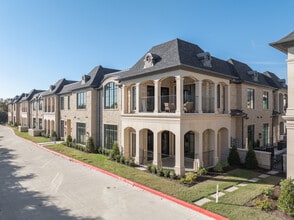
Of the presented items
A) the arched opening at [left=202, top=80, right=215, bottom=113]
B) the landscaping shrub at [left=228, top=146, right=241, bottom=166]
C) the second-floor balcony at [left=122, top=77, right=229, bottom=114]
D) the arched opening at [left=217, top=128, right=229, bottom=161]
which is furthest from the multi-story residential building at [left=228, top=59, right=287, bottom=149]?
the arched opening at [left=202, top=80, right=215, bottom=113]

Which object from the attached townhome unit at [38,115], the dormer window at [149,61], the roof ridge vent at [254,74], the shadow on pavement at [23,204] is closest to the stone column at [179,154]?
the dormer window at [149,61]

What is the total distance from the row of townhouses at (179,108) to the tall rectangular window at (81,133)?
113mm

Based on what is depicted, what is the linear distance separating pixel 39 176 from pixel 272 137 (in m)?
22.7

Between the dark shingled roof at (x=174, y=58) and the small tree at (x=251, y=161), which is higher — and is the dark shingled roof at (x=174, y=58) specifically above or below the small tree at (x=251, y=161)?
above

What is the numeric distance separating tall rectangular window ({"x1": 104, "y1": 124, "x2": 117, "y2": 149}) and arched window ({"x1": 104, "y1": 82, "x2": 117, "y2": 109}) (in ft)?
6.27

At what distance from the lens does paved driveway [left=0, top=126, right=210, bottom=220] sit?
8477 millimetres

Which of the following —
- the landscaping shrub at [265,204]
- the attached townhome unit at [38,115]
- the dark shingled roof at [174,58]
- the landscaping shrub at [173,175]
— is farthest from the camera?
the attached townhome unit at [38,115]

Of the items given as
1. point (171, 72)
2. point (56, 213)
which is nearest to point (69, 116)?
point (171, 72)

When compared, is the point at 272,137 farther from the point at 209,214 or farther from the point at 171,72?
the point at 209,214

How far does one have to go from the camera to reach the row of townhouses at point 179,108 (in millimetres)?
14172

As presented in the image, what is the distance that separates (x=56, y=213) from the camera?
859cm

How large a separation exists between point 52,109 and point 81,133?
11.2 metres

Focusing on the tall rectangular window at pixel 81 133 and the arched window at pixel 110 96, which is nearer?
the arched window at pixel 110 96

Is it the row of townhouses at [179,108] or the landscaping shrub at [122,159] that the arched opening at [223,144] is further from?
the landscaping shrub at [122,159]
